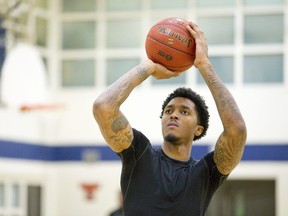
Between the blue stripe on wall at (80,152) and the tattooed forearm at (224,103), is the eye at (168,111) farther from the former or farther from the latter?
the blue stripe on wall at (80,152)

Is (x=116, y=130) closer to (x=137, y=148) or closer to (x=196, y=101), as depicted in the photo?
(x=137, y=148)

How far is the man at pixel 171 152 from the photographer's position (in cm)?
447

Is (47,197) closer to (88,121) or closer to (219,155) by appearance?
(88,121)

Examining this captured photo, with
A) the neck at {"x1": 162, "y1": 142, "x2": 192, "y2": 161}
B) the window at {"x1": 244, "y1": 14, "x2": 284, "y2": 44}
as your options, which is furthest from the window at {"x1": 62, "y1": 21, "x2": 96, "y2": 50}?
the neck at {"x1": 162, "y1": 142, "x2": 192, "y2": 161}

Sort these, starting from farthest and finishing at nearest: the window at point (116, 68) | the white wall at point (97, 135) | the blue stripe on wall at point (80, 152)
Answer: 1. the window at point (116, 68)
2. the white wall at point (97, 135)
3. the blue stripe on wall at point (80, 152)

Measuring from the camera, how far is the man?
4473mm

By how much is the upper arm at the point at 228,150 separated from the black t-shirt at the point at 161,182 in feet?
0.18

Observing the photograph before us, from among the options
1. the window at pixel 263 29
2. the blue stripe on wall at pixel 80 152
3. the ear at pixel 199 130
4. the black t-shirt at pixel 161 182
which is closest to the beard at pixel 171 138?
the black t-shirt at pixel 161 182

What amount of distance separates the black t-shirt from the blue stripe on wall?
1124 cm

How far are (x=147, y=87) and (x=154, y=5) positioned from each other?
1815 mm

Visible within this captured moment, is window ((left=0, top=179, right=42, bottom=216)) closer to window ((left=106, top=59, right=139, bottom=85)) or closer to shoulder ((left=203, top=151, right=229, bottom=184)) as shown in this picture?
window ((left=106, top=59, right=139, bottom=85))

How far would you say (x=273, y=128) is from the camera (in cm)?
1634

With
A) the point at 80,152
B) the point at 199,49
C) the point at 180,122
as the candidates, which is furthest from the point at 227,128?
the point at 80,152

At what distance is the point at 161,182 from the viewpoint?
451 cm
